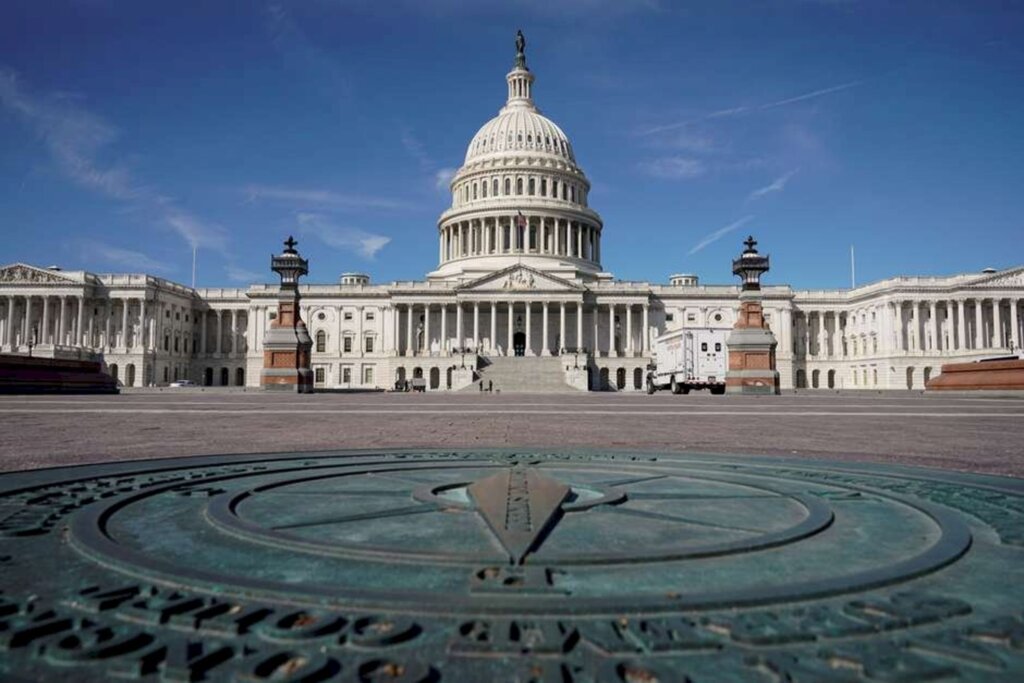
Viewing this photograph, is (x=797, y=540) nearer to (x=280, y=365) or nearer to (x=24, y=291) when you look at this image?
(x=280, y=365)

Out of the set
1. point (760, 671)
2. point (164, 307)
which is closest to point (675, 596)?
point (760, 671)

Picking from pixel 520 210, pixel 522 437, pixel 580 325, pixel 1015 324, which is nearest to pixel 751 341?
pixel 522 437

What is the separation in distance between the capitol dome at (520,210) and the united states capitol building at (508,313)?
0.25m

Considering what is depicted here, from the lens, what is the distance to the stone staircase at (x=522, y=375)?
74.1 m

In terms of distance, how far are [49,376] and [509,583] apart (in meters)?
48.1

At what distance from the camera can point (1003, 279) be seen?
316 feet

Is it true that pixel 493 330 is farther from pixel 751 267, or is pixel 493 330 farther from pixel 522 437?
pixel 522 437

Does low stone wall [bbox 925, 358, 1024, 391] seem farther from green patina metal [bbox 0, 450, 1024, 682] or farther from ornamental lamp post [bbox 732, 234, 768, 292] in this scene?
green patina metal [bbox 0, 450, 1024, 682]

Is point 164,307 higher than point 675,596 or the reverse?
higher

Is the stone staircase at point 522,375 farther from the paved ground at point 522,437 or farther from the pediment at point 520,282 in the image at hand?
the paved ground at point 522,437

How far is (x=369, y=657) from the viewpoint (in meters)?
2.33

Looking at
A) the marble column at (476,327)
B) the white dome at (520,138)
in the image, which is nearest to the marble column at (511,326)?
the marble column at (476,327)

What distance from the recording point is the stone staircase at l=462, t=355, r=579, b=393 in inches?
2918

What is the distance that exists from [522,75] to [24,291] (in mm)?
85473
